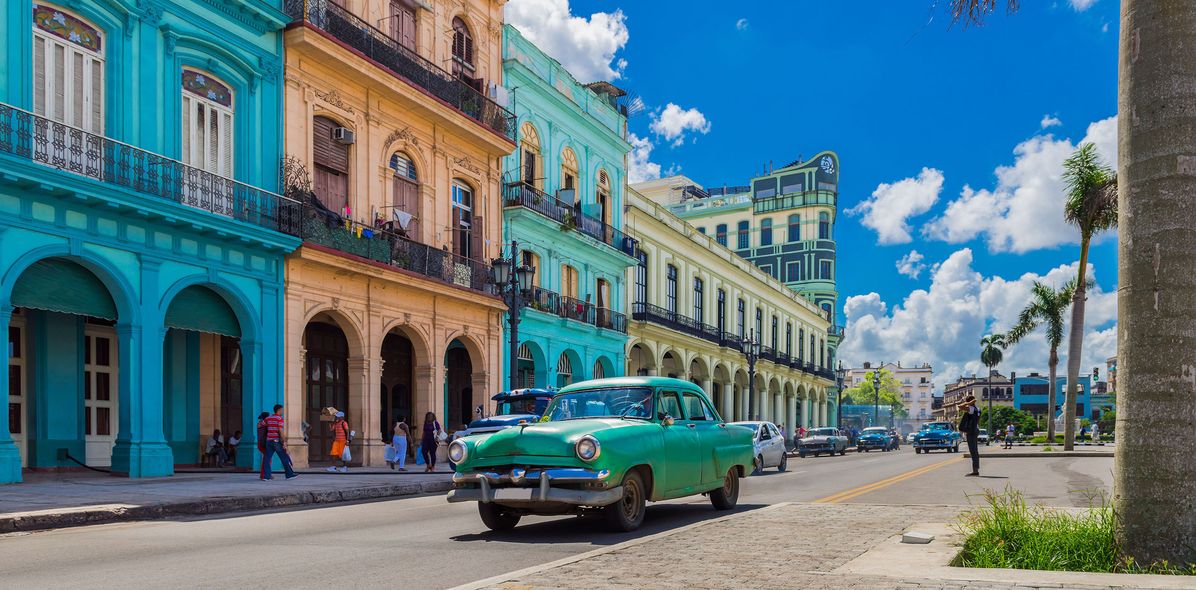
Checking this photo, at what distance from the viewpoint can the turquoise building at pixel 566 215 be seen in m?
34.1

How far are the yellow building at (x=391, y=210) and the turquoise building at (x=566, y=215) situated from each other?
1.71 metres

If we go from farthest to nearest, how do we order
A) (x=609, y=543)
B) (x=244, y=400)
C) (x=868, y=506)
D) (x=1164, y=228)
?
(x=244, y=400) < (x=868, y=506) < (x=609, y=543) < (x=1164, y=228)

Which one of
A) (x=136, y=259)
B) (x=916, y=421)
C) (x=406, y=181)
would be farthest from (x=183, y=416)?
(x=916, y=421)

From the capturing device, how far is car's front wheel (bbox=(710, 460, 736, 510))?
41.2 ft

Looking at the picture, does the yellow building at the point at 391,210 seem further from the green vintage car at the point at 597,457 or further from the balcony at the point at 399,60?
the green vintage car at the point at 597,457

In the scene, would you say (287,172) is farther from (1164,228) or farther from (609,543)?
(1164,228)

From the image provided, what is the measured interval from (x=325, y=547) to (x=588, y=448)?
2.59 meters

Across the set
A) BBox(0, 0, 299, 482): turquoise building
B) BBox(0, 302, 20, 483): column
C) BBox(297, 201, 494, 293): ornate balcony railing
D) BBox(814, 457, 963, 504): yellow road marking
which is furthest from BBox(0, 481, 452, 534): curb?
BBox(297, 201, 494, 293): ornate balcony railing

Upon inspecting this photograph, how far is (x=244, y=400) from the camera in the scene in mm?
22219

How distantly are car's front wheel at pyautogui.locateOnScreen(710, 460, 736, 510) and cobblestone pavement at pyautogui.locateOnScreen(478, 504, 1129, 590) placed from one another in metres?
1.30

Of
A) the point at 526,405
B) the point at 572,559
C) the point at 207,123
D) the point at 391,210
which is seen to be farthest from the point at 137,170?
the point at 572,559

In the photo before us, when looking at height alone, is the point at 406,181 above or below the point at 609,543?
above

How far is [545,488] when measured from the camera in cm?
964

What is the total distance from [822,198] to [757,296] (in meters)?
20.7
